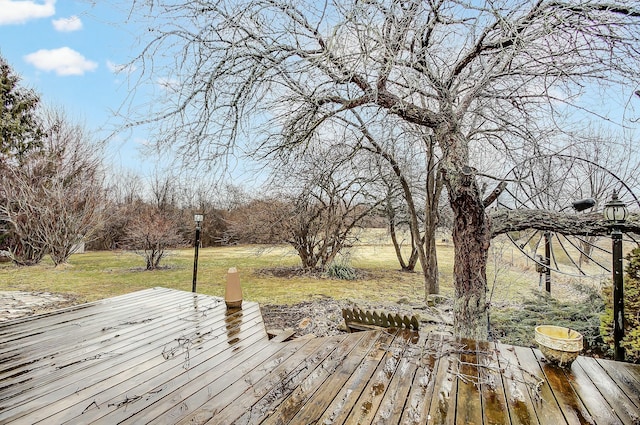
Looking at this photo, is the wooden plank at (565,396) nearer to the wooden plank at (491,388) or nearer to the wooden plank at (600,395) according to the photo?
the wooden plank at (600,395)

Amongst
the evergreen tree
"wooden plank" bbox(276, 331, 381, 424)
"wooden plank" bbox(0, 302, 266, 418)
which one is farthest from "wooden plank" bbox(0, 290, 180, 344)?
the evergreen tree

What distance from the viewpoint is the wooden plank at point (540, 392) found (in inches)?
66.6

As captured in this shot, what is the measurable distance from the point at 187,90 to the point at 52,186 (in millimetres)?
11415

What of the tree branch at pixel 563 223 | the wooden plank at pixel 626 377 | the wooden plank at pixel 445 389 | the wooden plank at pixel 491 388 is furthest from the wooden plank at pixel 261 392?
the tree branch at pixel 563 223

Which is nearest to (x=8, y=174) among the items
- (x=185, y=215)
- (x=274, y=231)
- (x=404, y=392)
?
(x=185, y=215)

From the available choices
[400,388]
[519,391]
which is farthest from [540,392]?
[400,388]

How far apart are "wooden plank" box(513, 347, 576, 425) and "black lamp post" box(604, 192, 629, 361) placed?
4.53 ft

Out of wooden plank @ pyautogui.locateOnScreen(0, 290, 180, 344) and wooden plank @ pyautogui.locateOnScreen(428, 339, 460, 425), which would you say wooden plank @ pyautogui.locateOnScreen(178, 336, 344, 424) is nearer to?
wooden plank @ pyautogui.locateOnScreen(428, 339, 460, 425)

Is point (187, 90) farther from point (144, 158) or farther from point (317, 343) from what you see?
point (317, 343)

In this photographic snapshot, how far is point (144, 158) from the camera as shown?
2.74m

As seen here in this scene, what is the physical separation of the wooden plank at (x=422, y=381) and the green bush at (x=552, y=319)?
239 cm

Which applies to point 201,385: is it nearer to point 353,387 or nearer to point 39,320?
point 353,387

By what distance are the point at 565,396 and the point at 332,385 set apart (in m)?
1.41

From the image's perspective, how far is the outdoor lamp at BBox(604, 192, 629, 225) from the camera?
2992mm
